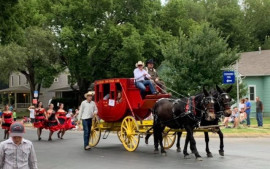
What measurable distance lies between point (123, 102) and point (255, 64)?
29551 mm

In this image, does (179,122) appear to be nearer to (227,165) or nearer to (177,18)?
(227,165)

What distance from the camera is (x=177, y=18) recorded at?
48.1m

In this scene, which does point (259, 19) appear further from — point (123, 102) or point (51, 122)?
point (123, 102)

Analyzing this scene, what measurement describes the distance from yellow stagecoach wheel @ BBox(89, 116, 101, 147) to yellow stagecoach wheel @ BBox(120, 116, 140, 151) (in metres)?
1.67

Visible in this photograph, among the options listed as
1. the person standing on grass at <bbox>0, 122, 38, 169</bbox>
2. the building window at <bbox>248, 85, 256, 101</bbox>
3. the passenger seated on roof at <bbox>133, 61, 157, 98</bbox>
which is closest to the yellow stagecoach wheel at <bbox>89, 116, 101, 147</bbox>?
the passenger seated on roof at <bbox>133, 61, 157, 98</bbox>

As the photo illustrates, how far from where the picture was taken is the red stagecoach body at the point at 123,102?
14766mm

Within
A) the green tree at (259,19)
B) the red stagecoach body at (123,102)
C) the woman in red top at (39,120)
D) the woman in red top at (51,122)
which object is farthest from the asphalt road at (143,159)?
the green tree at (259,19)

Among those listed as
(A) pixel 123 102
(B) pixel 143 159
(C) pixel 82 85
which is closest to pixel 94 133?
(A) pixel 123 102

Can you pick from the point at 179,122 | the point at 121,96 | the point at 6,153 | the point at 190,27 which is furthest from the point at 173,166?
the point at 190,27

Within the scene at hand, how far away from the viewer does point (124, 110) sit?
49.6 feet

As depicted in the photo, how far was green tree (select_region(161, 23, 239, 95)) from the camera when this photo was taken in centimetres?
2834

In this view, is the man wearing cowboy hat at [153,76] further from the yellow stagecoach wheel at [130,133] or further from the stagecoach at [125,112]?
the yellow stagecoach wheel at [130,133]

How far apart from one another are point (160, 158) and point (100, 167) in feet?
7.15

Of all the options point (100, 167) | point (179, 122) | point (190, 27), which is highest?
point (190, 27)
